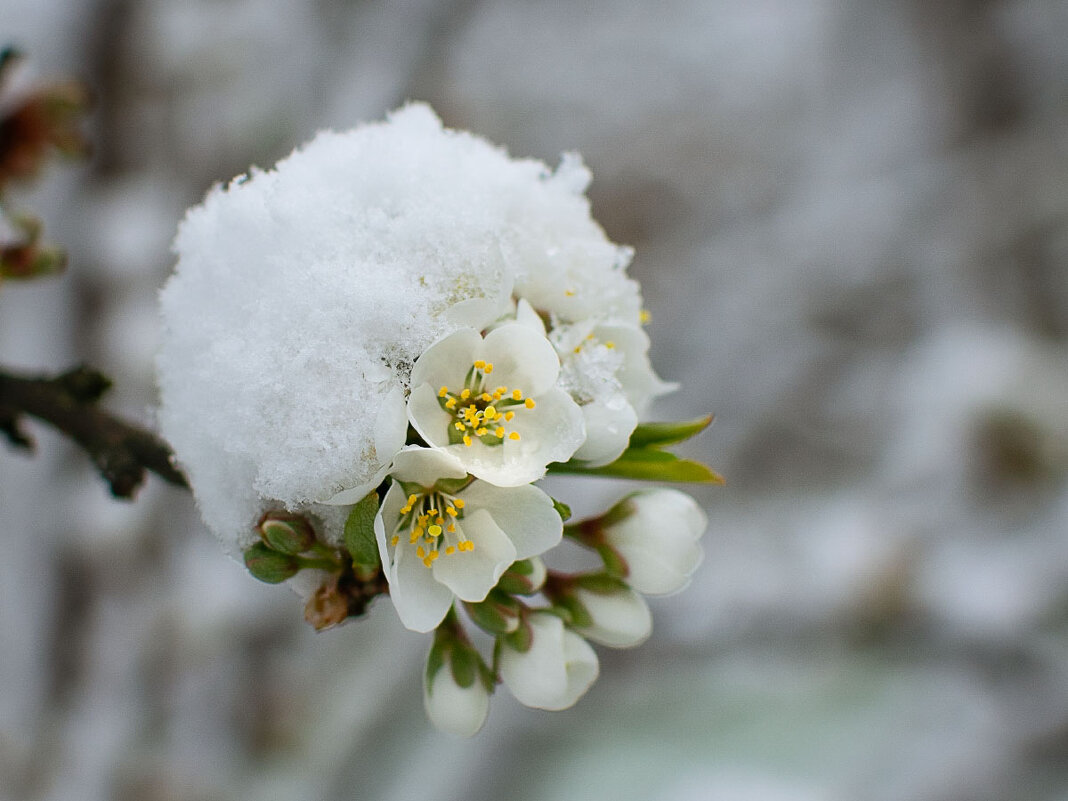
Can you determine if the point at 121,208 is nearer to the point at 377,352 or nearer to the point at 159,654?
the point at 159,654

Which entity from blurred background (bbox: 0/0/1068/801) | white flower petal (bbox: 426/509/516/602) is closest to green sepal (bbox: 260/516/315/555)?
white flower petal (bbox: 426/509/516/602)

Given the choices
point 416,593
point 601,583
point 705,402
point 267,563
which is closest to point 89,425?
point 267,563

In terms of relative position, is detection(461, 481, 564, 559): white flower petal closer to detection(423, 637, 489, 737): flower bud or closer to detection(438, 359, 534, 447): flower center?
detection(438, 359, 534, 447): flower center

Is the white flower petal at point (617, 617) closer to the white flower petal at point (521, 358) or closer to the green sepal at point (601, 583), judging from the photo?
the green sepal at point (601, 583)

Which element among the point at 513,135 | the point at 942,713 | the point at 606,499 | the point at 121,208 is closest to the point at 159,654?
the point at 121,208

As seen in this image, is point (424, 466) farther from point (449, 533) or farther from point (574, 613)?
point (574, 613)
